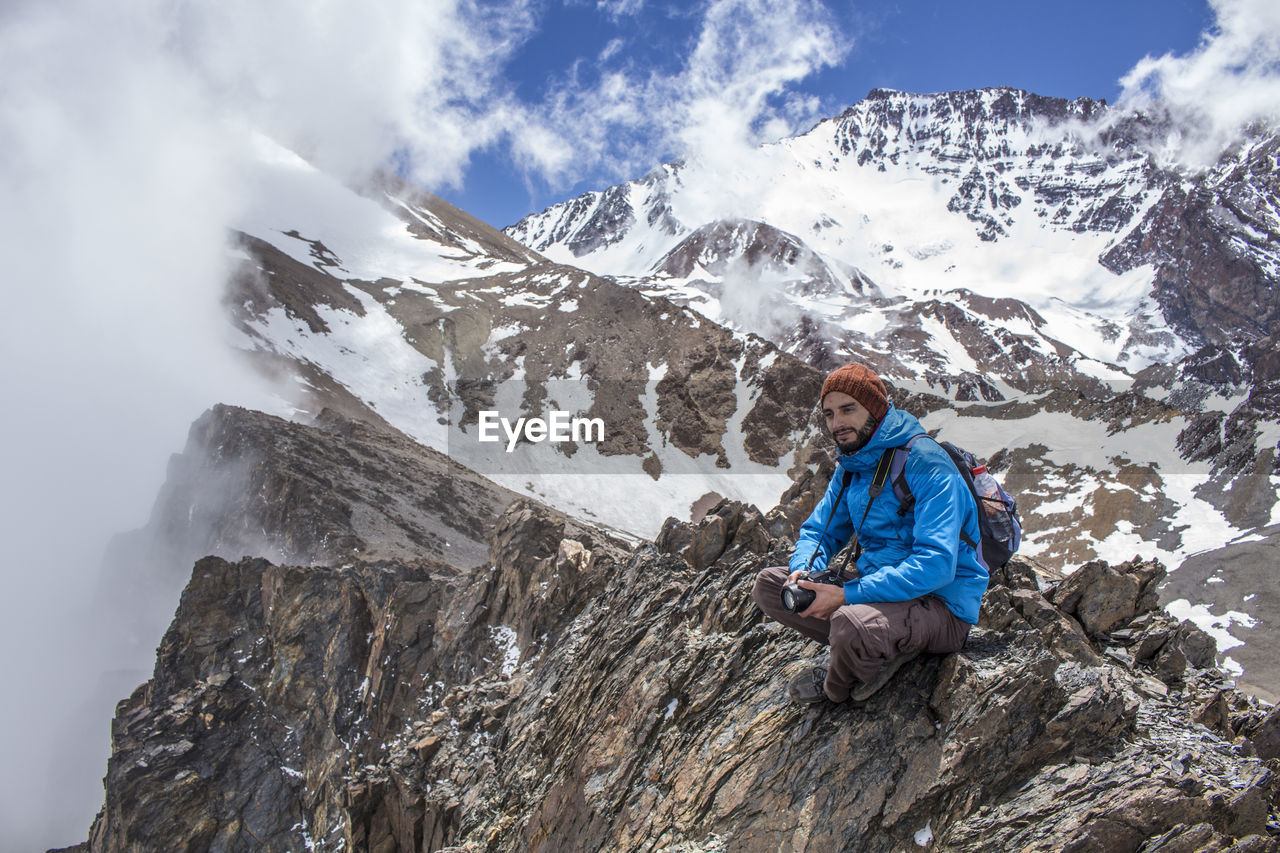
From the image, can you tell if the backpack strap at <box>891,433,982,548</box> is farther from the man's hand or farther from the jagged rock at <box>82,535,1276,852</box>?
the jagged rock at <box>82,535,1276,852</box>

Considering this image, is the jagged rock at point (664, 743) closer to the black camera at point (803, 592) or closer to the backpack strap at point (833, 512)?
the black camera at point (803, 592)

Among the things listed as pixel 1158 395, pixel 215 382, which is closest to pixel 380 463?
pixel 215 382

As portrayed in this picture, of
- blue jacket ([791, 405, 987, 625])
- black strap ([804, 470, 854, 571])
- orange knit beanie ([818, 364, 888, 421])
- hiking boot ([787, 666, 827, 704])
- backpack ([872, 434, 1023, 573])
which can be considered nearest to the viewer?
blue jacket ([791, 405, 987, 625])

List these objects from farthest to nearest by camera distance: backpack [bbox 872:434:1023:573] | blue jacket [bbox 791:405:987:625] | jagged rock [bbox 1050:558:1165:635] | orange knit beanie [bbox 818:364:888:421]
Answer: jagged rock [bbox 1050:558:1165:635] → orange knit beanie [bbox 818:364:888:421] → backpack [bbox 872:434:1023:573] → blue jacket [bbox 791:405:987:625]

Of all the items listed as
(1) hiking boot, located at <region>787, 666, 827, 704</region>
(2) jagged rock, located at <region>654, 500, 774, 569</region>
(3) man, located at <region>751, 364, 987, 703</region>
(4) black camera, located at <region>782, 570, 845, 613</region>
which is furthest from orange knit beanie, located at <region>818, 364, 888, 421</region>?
(2) jagged rock, located at <region>654, 500, 774, 569</region>

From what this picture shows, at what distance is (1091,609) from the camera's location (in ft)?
31.4

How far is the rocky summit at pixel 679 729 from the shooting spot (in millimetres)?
5012

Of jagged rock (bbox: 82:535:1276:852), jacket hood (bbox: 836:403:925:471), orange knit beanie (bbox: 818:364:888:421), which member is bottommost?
jagged rock (bbox: 82:535:1276:852)

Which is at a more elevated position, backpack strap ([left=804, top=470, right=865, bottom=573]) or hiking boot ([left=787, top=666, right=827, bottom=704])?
backpack strap ([left=804, top=470, right=865, bottom=573])

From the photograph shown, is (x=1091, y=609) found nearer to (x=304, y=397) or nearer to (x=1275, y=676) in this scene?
(x=1275, y=676)

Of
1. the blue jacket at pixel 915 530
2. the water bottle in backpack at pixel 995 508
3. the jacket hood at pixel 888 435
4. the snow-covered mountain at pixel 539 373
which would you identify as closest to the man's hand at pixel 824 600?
the blue jacket at pixel 915 530

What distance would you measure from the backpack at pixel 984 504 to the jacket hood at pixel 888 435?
2.2 inches

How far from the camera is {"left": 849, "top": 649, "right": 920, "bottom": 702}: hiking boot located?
5453 millimetres

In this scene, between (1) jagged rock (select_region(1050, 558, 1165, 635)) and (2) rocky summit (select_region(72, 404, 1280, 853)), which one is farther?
(1) jagged rock (select_region(1050, 558, 1165, 635))
